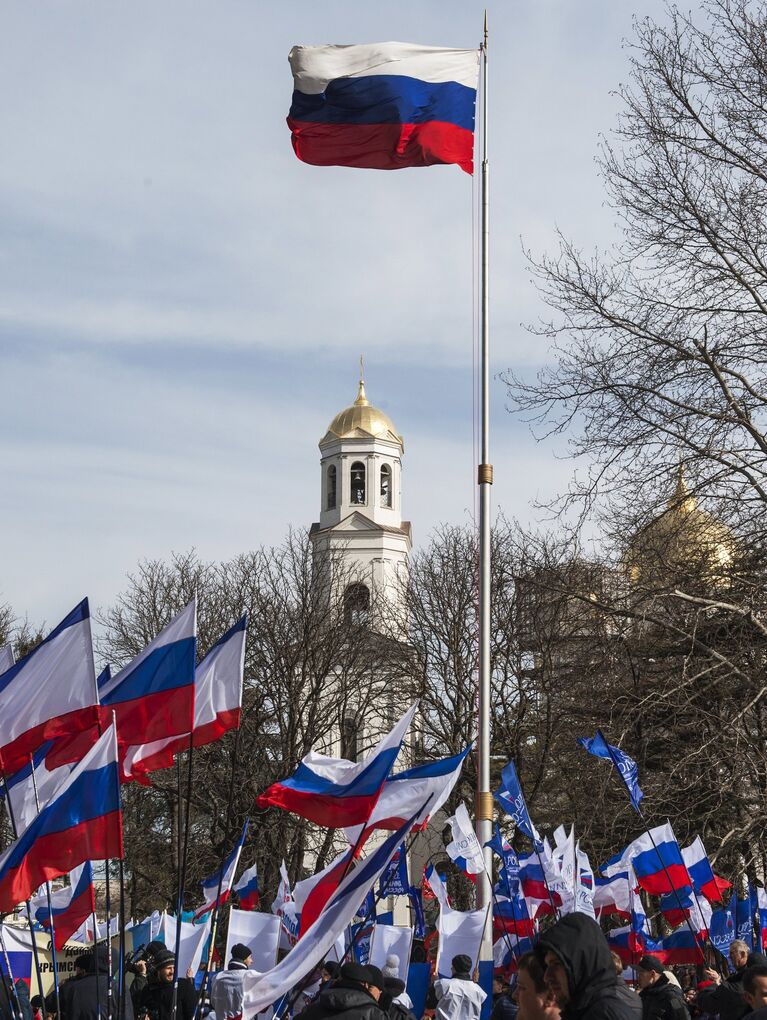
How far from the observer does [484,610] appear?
14.8 meters

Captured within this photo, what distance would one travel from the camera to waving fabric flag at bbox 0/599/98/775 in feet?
28.8

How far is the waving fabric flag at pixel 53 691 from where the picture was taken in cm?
877

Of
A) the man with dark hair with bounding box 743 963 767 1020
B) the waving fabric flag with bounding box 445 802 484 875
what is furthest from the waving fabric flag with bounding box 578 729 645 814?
the man with dark hair with bounding box 743 963 767 1020

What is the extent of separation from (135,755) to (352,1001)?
438cm

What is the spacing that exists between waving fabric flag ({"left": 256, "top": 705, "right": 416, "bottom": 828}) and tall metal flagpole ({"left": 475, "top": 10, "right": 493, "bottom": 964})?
359 cm

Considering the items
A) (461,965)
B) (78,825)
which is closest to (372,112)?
(461,965)

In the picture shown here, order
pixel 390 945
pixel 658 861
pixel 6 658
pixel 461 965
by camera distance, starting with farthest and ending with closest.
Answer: pixel 658 861 < pixel 390 945 < pixel 6 658 < pixel 461 965

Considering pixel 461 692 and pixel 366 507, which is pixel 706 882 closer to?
pixel 461 692

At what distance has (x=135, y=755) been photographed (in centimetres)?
977

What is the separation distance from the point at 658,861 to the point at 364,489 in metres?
48.5

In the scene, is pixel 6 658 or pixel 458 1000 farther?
pixel 6 658

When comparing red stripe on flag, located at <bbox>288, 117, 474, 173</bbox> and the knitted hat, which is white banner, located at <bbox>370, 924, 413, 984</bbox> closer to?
the knitted hat

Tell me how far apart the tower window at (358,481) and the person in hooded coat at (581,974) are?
2311 inches

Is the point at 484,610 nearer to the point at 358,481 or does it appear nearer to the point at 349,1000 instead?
the point at 349,1000
